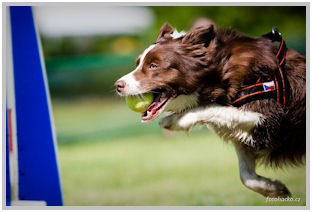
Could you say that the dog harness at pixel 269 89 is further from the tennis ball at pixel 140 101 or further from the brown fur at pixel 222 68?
the tennis ball at pixel 140 101

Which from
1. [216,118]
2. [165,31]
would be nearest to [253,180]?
[216,118]

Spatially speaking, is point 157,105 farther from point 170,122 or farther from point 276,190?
point 276,190

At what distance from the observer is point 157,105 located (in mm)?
3033

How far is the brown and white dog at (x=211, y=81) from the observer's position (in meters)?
2.98

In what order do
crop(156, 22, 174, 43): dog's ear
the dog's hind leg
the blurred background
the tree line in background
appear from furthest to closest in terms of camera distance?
the tree line in background < the blurred background < the dog's hind leg < crop(156, 22, 174, 43): dog's ear

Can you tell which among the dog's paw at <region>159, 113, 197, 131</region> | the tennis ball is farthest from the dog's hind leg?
the tennis ball

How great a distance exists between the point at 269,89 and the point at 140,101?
98cm

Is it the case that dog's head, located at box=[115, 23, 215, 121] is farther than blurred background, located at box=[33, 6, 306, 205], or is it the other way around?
blurred background, located at box=[33, 6, 306, 205]

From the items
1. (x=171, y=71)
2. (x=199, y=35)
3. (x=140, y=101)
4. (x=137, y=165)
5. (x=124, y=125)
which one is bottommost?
(x=137, y=165)

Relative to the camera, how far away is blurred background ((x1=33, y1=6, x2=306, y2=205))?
4641mm

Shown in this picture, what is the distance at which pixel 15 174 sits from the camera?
3.96 m

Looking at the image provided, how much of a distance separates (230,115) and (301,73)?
80 cm

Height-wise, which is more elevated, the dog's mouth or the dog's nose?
the dog's nose

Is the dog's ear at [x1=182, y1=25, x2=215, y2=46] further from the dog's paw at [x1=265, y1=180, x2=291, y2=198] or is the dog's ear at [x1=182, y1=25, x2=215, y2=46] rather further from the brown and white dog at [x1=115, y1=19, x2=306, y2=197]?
the dog's paw at [x1=265, y1=180, x2=291, y2=198]
